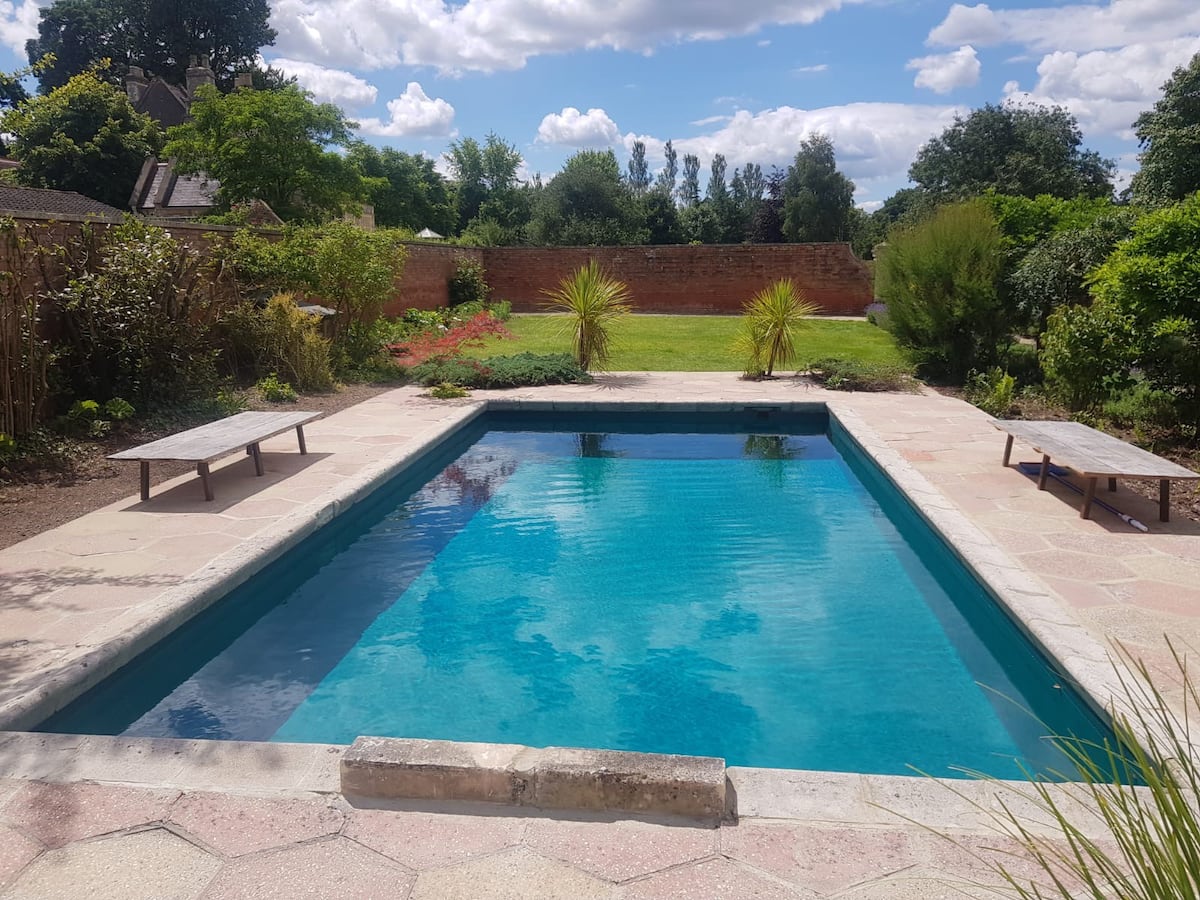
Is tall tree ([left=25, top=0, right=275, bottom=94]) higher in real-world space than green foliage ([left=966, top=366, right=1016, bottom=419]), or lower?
higher

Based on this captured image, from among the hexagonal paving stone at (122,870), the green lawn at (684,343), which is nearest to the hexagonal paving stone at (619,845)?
the hexagonal paving stone at (122,870)

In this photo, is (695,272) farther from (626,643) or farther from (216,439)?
(626,643)

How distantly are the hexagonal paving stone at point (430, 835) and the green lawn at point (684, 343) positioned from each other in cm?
952

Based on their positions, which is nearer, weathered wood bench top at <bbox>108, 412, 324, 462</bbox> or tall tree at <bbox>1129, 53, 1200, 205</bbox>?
weathered wood bench top at <bbox>108, 412, 324, 462</bbox>

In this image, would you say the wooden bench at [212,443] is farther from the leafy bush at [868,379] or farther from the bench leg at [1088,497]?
the leafy bush at [868,379]

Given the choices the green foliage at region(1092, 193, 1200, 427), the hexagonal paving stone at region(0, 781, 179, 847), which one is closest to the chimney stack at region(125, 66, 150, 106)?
the green foliage at region(1092, 193, 1200, 427)

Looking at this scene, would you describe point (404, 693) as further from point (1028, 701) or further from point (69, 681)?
point (1028, 701)

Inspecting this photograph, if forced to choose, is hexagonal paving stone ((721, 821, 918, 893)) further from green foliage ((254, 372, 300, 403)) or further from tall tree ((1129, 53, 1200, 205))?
tall tree ((1129, 53, 1200, 205))

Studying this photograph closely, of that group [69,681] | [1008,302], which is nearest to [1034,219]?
[1008,302]

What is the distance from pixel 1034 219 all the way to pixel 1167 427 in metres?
6.25

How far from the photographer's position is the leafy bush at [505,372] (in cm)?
1039

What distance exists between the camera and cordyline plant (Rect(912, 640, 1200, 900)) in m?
1.03

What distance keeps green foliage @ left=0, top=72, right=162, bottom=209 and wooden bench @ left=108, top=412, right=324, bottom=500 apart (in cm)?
2652

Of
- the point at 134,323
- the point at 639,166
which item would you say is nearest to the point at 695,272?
the point at 134,323
